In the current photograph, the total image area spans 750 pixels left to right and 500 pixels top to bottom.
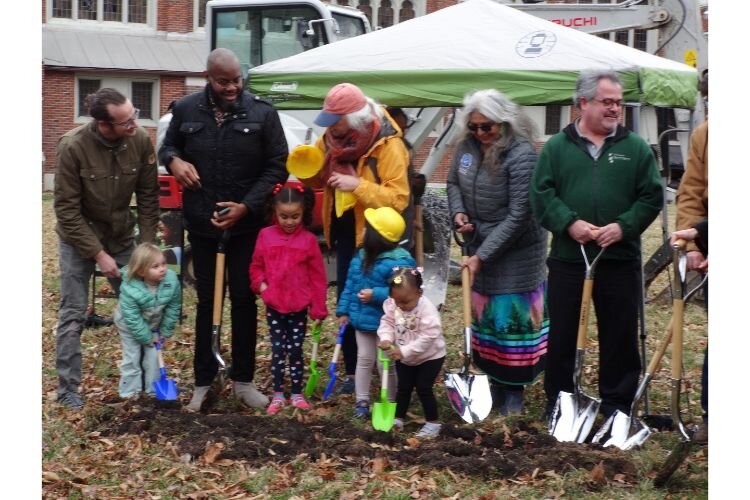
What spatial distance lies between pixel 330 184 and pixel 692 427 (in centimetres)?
253

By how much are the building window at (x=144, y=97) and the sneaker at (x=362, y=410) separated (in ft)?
87.4

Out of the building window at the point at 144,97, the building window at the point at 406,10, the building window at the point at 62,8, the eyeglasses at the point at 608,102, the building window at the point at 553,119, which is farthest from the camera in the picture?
the building window at the point at 406,10

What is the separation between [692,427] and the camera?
6.52 meters

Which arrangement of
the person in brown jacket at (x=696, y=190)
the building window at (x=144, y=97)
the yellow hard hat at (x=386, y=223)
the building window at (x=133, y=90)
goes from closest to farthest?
1. the person in brown jacket at (x=696, y=190)
2. the yellow hard hat at (x=386, y=223)
3. the building window at (x=133, y=90)
4. the building window at (x=144, y=97)

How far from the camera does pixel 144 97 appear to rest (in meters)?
32.6

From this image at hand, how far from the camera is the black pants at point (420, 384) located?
6.71m

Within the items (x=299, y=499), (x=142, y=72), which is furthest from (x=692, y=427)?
(x=142, y=72)

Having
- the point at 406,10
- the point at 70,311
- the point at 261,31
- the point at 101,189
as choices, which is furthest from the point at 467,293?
the point at 406,10

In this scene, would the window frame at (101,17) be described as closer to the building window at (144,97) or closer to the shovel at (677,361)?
the building window at (144,97)

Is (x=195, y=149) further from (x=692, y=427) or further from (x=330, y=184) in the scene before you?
(x=692, y=427)

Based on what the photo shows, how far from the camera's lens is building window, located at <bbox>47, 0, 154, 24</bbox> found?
32656 mm

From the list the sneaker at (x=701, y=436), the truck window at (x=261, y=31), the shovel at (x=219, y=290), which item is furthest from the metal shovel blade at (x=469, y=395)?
the truck window at (x=261, y=31)

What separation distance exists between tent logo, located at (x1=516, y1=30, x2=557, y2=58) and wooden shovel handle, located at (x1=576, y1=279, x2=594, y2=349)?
5.98 ft

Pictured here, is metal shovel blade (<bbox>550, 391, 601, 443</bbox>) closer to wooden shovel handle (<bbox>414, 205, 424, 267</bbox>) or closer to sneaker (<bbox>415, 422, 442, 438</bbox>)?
sneaker (<bbox>415, 422, 442, 438</bbox>)
